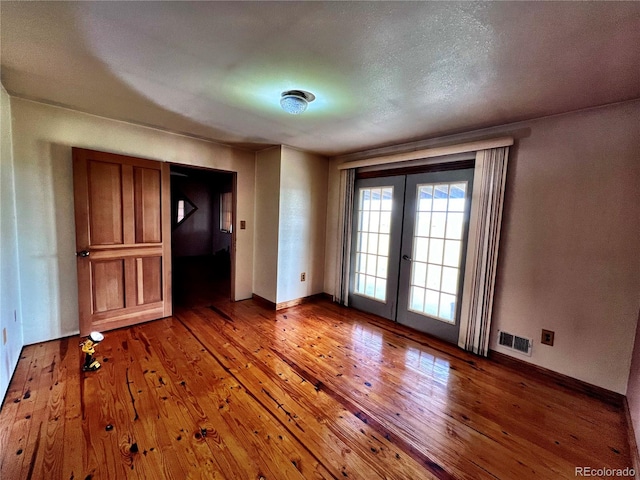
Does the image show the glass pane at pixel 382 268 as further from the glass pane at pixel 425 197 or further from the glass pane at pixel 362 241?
the glass pane at pixel 425 197

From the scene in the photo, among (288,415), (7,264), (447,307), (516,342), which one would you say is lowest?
(288,415)

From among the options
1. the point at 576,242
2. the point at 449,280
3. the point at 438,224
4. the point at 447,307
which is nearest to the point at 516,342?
the point at 447,307

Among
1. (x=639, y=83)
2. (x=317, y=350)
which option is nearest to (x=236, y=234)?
(x=317, y=350)

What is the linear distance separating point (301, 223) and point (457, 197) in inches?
84.1

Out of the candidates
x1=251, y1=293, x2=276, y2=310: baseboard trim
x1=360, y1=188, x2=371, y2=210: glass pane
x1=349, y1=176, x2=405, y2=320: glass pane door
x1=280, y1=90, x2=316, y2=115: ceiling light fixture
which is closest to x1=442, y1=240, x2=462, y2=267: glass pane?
x1=349, y1=176, x2=405, y2=320: glass pane door

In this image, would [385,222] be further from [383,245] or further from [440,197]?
[440,197]

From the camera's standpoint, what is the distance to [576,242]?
2328 millimetres

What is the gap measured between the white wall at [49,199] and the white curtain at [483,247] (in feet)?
12.5

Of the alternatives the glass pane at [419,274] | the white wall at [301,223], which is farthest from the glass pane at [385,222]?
the white wall at [301,223]

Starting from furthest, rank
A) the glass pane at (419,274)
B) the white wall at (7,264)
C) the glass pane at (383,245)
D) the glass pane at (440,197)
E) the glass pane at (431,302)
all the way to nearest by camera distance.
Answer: the glass pane at (383,245)
the glass pane at (419,274)
the glass pane at (431,302)
the glass pane at (440,197)
the white wall at (7,264)

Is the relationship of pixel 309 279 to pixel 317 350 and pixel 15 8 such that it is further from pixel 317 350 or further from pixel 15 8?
pixel 15 8

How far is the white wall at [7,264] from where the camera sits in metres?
2.04

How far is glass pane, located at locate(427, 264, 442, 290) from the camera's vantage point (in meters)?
3.21

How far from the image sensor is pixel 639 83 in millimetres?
1812
